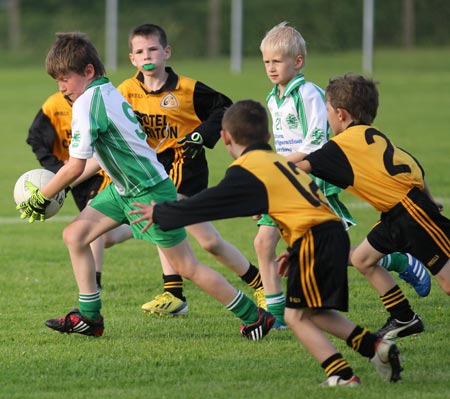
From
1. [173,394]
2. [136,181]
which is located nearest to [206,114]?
[136,181]

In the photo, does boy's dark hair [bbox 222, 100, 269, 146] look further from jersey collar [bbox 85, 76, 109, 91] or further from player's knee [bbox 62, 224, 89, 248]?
player's knee [bbox 62, 224, 89, 248]

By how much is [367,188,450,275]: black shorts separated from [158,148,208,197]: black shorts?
1983 mm

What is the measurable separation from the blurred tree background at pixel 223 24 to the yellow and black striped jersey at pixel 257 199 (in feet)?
118

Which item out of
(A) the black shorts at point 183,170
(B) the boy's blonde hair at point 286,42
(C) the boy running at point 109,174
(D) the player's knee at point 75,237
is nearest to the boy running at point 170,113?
(A) the black shorts at point 183,170

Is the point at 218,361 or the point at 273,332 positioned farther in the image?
the point at 273,332

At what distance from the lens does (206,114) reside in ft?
26.1

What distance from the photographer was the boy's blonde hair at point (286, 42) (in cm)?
719

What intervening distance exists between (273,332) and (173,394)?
5.60 ft

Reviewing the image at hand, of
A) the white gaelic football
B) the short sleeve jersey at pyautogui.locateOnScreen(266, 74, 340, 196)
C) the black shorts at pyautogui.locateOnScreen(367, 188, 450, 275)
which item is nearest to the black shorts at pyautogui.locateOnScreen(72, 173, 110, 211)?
the white gaelic football

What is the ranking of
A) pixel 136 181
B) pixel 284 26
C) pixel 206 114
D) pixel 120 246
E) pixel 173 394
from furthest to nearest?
pixel 120 246 → pixel 206 114 → pixel 284 26 → pixel 136 181 → pixel 173 394

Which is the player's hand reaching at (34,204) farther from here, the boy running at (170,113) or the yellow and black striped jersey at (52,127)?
the yellow and black striped jersey at (52,127)

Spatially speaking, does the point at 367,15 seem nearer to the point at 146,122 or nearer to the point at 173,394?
the point at 146,122

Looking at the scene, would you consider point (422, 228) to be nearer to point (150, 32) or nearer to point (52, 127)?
point (150, 32)

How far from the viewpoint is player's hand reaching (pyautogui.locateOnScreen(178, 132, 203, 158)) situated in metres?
7.37
